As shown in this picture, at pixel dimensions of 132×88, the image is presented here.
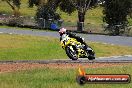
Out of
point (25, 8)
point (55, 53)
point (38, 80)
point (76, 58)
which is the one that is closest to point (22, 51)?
point (55, 53)

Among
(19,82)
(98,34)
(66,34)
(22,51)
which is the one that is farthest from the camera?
(98,34)

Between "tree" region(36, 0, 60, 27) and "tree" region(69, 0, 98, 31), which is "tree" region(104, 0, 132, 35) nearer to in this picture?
"tree" region(69, 0, 98, 31)

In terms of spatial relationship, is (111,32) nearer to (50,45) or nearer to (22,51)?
(50,45)

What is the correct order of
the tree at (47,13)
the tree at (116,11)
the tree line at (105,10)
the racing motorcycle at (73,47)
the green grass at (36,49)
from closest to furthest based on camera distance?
the racing motorcycle at (73,47)
the green grass at (36,49)
the tree line at (105,10)
the tree at (116,11)
the tree at (47,13)

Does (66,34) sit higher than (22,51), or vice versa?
(66,34)

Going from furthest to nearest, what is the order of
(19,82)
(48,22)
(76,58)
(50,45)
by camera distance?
(48,22)
(50,45)
(76,58)
(19,82)

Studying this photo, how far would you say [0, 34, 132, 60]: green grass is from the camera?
31.8m

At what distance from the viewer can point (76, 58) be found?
20.5 meters

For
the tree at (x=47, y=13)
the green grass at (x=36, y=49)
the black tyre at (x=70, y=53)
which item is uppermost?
the black tyre at (x=70, y=53)

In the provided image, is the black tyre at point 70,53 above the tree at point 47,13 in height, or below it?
above

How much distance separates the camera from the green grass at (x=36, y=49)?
31.8m

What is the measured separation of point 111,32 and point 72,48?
32.4 m

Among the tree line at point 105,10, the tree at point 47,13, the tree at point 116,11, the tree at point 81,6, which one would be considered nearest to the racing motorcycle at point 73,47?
the tree line at point 105,10

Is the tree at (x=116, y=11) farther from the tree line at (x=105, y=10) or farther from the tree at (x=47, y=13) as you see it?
the tree at (x=47, y=13)
